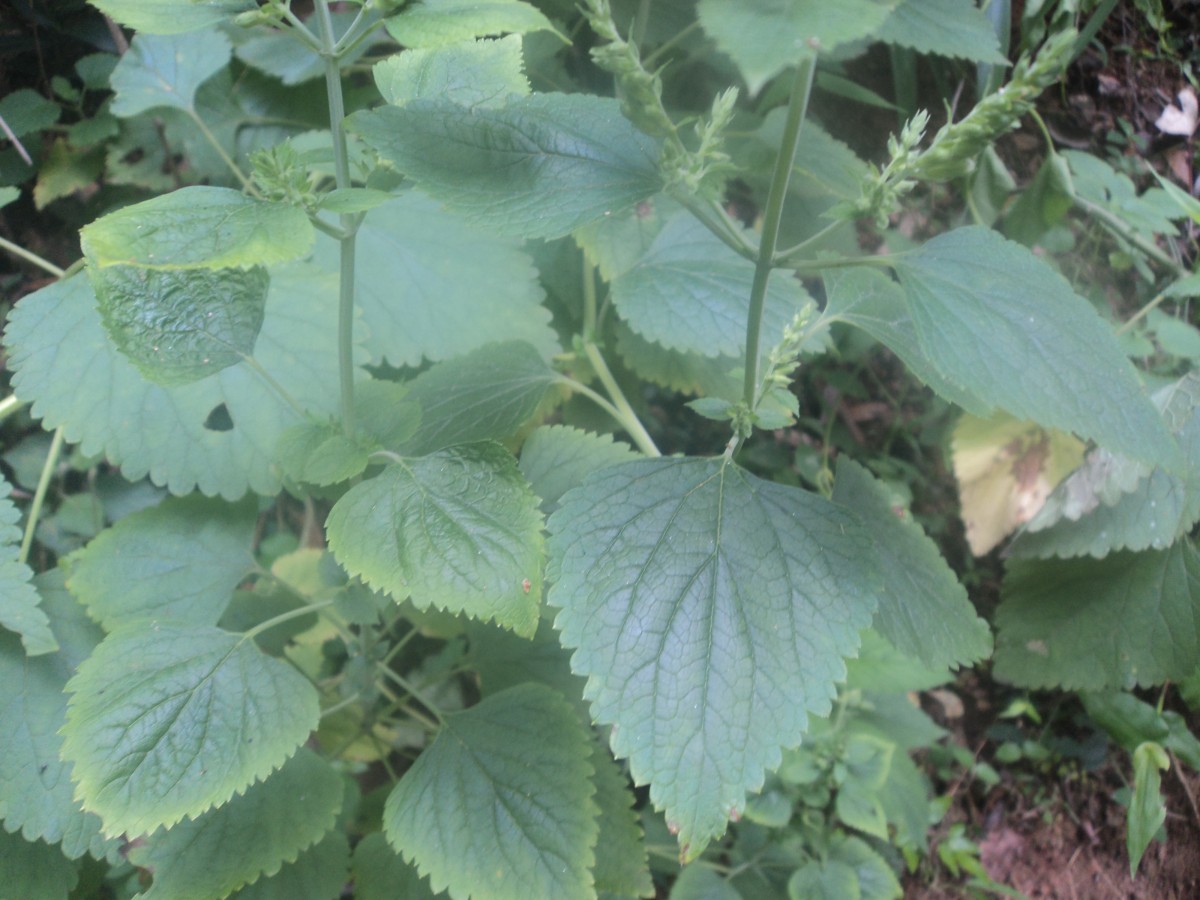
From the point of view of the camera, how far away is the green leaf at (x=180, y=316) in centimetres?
68

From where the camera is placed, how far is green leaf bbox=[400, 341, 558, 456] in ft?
2.89

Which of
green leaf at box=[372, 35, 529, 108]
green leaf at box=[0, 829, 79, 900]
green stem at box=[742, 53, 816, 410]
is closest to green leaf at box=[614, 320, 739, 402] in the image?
green stem at box=[742, 53, 816, 410]

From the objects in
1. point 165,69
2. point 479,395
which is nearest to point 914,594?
point 479,395

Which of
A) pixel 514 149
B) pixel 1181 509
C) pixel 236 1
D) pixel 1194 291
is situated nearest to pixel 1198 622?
pixel 1181 509

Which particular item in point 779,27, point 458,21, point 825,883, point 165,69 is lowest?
point 825,883

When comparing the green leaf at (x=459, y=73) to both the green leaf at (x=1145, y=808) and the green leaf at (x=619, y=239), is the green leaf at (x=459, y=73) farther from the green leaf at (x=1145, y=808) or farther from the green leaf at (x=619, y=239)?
the green leaf at (x=1145, y=808)

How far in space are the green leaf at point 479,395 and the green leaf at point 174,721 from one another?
0.89 feet

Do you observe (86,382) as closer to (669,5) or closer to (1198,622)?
(669,5)

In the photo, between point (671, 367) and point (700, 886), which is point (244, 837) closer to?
point (700, 886)

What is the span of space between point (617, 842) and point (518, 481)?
49cm

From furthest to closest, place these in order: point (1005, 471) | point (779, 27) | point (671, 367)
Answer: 1. point (1005, 471)
2. point (671, 367)
3. point (779, 27)

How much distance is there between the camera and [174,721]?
715mm

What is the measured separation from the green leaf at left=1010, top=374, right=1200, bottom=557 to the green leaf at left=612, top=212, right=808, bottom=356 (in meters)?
0.48

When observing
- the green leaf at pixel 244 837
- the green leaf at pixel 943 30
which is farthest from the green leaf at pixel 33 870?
the green leaf at pixel 943 30
